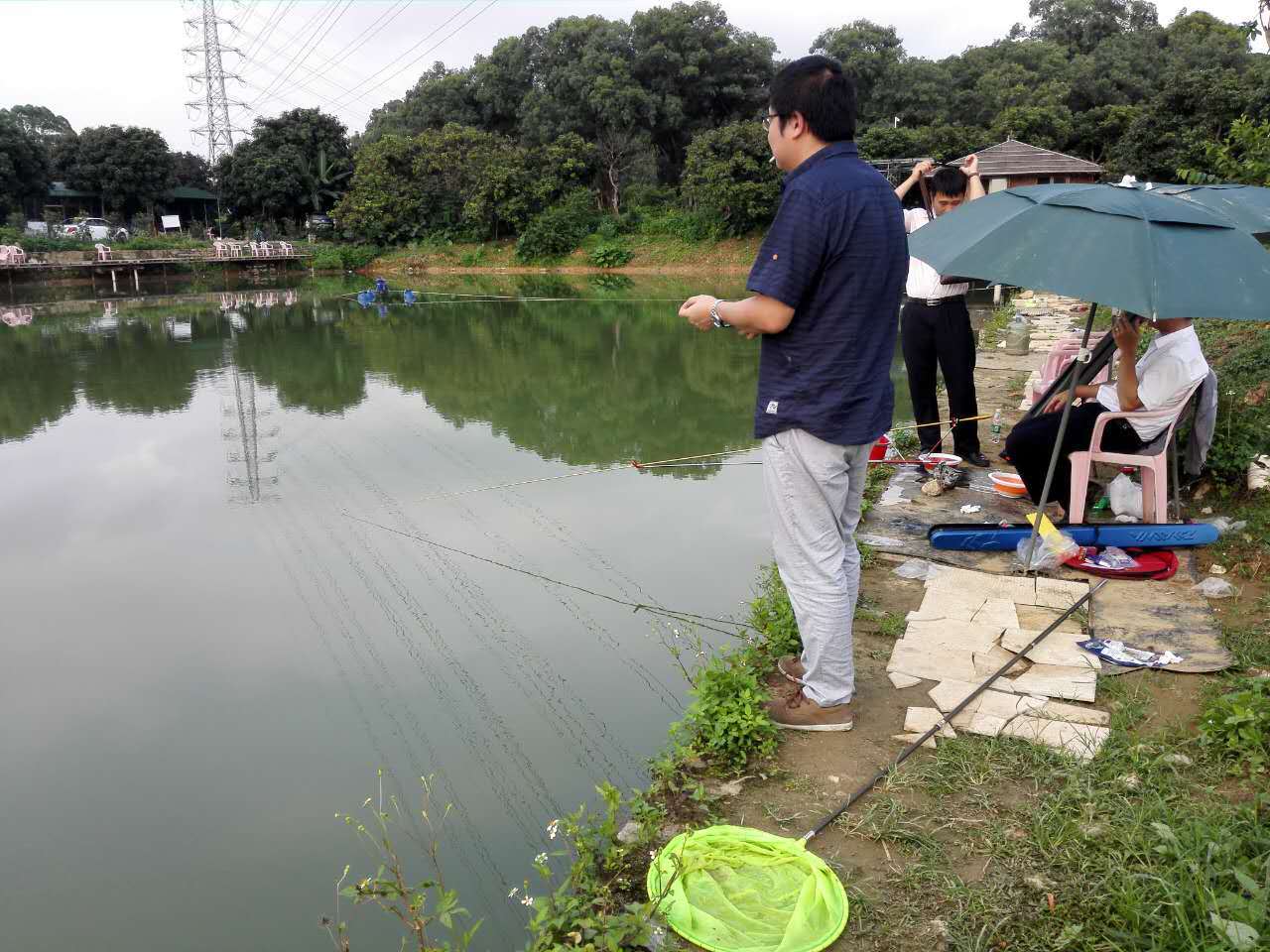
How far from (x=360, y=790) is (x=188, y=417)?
21.0 ft

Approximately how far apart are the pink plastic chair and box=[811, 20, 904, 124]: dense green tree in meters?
26.4

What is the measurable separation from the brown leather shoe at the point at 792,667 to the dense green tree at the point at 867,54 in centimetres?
2767

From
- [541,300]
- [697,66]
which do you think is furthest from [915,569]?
[697,66]

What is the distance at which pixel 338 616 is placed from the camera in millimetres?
4051

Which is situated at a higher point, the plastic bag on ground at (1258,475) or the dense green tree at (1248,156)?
the dense green tree at (1248,156)

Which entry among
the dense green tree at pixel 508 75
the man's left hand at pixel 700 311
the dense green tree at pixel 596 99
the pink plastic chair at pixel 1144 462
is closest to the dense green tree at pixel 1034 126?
the dense green tree at pixel 596 99

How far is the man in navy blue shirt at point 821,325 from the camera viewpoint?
2205 millimetres

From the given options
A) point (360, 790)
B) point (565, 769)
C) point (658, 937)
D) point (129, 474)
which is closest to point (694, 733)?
point (565, 769)

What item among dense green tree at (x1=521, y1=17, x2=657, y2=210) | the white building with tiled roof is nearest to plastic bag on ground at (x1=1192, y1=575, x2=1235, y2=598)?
the white building with tiled roof

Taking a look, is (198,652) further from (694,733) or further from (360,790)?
(694,733)

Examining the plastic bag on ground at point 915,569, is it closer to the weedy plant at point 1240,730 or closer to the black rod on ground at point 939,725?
the black rod on ground at point 939,725

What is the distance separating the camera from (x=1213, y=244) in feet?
9.78

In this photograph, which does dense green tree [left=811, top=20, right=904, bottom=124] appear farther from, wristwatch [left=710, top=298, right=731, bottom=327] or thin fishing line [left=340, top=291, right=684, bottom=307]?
wristwatch [left=710, top=298, right=731, bottom=327]

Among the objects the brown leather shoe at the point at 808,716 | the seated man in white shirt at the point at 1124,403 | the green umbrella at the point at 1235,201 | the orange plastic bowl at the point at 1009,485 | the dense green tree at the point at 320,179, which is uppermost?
the dense green tree at the point at 320,179
